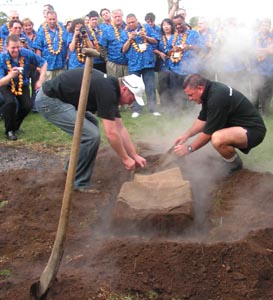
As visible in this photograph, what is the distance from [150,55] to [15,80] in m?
2.81

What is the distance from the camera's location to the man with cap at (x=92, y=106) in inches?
190

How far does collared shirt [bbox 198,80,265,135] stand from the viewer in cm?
542

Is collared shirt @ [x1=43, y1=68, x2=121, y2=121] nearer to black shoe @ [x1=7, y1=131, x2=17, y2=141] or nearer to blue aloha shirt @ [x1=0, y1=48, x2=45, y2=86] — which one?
black shoe @ [x1=7, y1=131, x2=17, y2=141]

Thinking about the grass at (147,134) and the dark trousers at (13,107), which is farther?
the dark trousers at (13,107)

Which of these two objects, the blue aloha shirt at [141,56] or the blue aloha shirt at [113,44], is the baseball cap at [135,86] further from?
the blue aloha shirt at [113,44]

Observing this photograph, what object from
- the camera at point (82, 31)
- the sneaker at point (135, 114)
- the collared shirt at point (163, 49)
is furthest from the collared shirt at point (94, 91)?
the collared shirt at point (163, 49)

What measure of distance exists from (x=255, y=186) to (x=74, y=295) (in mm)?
2838

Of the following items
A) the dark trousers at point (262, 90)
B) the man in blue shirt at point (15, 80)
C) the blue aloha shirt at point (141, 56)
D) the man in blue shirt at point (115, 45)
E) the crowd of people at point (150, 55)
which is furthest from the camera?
the man in blue shirt at point (115, 45)

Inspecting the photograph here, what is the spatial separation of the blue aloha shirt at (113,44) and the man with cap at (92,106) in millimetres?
4001

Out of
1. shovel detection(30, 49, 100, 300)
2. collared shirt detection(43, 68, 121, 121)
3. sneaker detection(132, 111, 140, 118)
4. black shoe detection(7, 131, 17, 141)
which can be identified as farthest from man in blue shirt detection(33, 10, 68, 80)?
shovel detection(30, 49, 100, 300)

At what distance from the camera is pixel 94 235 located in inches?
170

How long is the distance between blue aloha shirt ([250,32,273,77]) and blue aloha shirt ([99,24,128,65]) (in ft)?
8.62

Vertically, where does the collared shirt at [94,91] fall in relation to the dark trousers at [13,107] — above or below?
above

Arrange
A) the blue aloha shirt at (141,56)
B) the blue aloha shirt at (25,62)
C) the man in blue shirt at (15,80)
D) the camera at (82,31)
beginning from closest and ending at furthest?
the man in blue shirt at (15,80)
the blue aloha shirt at (25,62)
the camera at (82,31)
the blue aloha shirt at (141,56)
